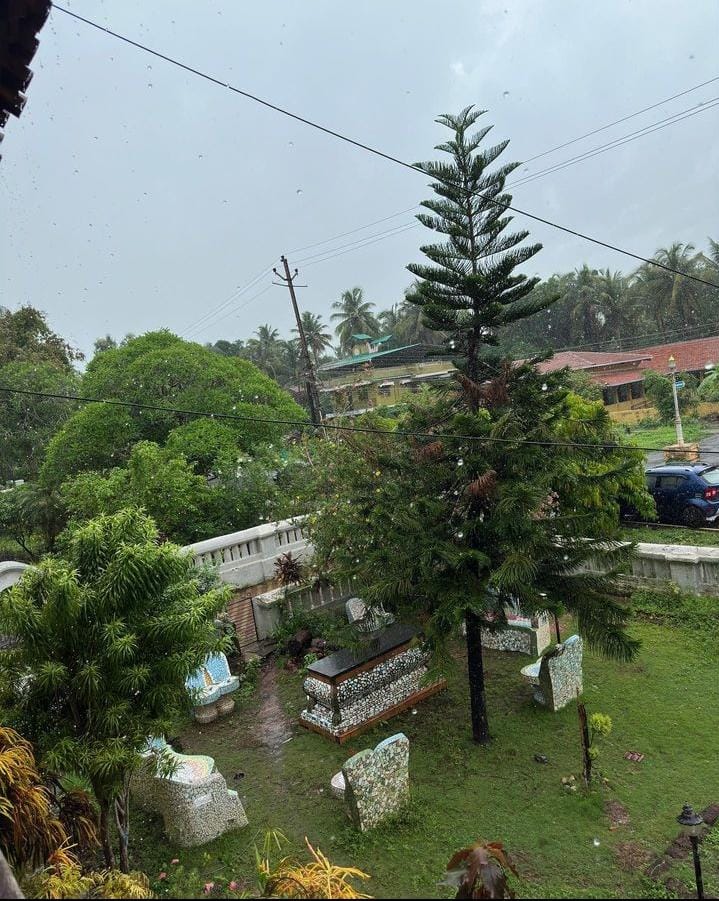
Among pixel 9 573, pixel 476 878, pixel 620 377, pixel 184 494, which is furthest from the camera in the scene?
pixel 620 377

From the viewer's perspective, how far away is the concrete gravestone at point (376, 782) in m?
4.36

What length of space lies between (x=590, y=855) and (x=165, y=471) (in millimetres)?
6802

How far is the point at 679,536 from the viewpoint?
32.8 feet

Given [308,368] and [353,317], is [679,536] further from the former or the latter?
[353,317]

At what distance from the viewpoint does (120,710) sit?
3488 millimetres

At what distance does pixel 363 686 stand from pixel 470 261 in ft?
13.3

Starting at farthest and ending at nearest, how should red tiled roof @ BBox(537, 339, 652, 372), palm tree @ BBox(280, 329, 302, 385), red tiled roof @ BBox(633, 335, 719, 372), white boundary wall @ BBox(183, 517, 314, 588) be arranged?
palm tree @ BBox(280, 329, 302, 385), red tiled roof @ BBox(633, 335, 719, 372), red tiled roof @ BBox(537, 339, 652, 372), white boundary wall @ BBox(183, 517, 314, 588)

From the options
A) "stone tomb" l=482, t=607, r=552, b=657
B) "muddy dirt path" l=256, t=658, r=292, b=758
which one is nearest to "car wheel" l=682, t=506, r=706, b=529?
"stone tomb" l=482, t=607, r=552, b=657

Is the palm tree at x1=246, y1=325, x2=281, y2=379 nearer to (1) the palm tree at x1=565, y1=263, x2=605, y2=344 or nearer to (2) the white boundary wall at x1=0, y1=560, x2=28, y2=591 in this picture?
(1) the palm tree at x1=565, y1=263, x2=605, y2=344

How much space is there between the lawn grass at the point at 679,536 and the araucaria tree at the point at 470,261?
5.30 meters

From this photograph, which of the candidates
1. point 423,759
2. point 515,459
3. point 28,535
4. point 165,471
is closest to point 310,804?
point 423,759

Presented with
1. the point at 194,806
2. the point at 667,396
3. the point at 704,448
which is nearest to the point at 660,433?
the point at 667,396

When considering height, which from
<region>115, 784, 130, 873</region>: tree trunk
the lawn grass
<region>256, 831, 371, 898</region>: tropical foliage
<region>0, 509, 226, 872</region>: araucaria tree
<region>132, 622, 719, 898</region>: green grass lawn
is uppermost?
<region>0, 509, 226, 872</region>: araucaria tree

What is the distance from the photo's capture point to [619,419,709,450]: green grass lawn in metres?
20.8
